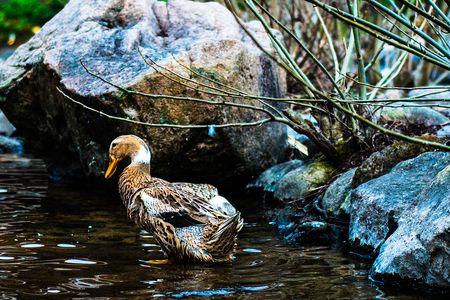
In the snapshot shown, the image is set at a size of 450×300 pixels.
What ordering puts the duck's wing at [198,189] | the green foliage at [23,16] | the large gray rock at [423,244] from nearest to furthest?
the large gray rock at [423,244] < the duck's wing at [198,189] < the green foliage at [23,16]

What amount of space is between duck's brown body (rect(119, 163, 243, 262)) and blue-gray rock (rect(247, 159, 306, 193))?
2.50m

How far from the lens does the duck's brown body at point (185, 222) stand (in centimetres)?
640

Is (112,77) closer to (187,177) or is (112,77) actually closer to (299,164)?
(187,177)

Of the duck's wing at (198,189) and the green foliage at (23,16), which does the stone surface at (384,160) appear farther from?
the green foliage at (23,16)

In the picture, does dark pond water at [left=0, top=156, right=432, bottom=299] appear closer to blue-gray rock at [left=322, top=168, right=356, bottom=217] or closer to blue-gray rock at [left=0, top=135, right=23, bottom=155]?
blue-gray rock at [left=322, top=168, right=356, bottom=217]

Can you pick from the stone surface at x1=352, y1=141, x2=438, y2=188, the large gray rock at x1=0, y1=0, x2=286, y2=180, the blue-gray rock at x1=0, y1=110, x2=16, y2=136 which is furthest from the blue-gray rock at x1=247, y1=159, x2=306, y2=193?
the blue-gray rock at x1=0, y1=110, x2=16, y2=136

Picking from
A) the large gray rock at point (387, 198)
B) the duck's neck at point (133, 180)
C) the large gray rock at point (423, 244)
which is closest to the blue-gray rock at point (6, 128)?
the duck's neck at point (133, 180)

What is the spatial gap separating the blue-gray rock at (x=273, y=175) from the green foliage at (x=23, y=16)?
17745 mm

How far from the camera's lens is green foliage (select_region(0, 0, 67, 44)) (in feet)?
86.8

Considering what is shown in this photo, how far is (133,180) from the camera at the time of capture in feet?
23.2

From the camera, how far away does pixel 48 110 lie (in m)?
10.3

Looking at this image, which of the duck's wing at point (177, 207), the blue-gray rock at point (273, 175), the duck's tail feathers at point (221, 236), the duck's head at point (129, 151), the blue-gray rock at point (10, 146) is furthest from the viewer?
the blue-gray rock at point (10, 146)

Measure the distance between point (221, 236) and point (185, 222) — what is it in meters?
0.33

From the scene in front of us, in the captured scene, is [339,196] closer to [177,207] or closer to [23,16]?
[177,207]
